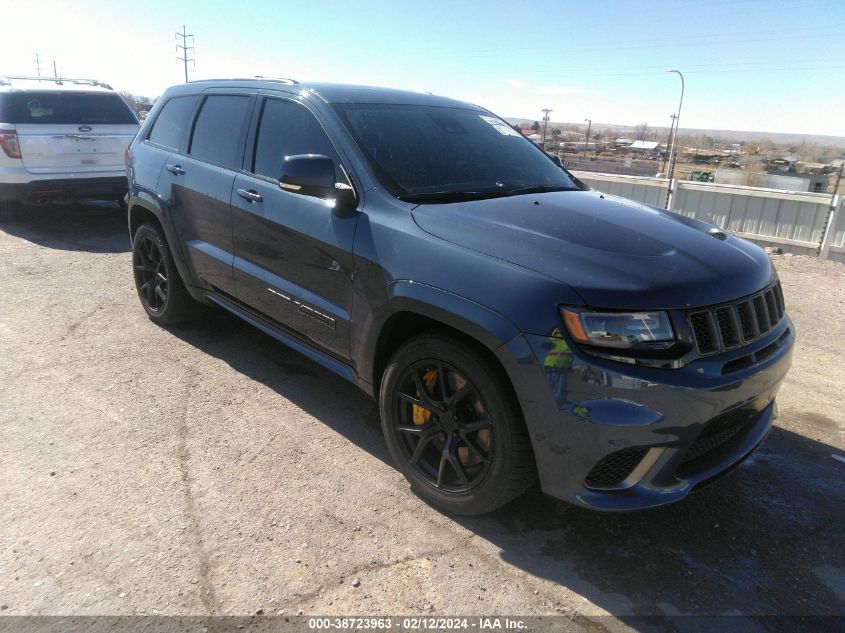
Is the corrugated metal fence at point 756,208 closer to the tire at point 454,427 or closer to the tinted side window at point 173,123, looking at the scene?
the tinted side window at point 173,123

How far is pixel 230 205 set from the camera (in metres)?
3.80

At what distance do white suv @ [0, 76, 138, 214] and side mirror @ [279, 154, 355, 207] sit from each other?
260 inches

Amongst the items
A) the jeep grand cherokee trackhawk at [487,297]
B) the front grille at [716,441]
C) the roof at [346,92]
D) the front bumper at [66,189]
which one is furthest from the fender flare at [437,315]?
the front bumper at [66,189]

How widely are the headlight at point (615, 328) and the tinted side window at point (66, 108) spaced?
8543 millimetres

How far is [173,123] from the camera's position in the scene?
469 centimetres

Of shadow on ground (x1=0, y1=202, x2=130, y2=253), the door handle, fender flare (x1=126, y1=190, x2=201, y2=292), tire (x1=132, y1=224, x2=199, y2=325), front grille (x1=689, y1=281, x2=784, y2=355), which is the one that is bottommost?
shadow on ground (x1=0, y1=202, x2=130, y2=253)

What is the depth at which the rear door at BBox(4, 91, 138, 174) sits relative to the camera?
26.0 ft

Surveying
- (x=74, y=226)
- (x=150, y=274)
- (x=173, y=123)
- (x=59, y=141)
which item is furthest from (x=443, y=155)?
(x=74, y=226)

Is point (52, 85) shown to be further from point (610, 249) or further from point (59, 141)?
point (610, 249)

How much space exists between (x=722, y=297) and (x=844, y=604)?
4.20 feet

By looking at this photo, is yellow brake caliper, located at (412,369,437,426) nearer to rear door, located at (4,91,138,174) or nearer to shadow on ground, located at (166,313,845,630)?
shadow on ground, located at (166,313,845,630)

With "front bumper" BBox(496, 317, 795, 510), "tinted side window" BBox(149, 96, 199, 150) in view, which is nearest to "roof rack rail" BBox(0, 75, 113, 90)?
"tinted side window" BBox(149, 96, 199, 150)

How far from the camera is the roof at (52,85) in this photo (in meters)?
8.15

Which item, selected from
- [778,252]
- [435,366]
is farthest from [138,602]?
[778,252]
